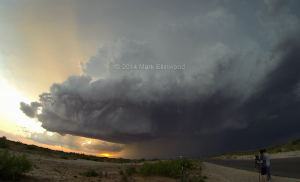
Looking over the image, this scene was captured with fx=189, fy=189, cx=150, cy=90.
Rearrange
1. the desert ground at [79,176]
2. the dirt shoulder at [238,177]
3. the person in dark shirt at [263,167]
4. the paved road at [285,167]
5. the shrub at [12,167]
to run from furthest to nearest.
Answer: the paved road at [285,167] → the dirt shoulder at [238,177] → the person in dark shirt at [263,167] → the desert ground at [79,176] → the shrub at [12,167]

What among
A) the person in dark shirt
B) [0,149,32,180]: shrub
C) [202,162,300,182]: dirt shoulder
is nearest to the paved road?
[202,162,300,182]: dirt shoulder

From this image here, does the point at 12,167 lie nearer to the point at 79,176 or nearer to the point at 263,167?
the point at 79,176

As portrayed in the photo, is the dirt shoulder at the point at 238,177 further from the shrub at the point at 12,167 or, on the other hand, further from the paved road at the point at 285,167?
the shrub at the point at 12,167

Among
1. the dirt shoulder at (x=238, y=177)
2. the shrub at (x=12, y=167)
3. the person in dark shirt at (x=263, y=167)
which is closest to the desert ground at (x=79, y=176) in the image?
the dirt shoulder at (x=238, y=177)

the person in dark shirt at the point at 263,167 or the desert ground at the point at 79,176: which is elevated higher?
the person in dark shirt at the point at 263,167

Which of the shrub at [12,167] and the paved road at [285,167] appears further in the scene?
the paved road at [285,167]

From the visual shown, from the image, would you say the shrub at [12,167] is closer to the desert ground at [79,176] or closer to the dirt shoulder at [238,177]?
the desert ground at [79,176]

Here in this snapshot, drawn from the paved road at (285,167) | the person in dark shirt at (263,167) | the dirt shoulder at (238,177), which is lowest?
the dirt shoulder at (238,177)

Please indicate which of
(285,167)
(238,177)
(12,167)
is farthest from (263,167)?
(12,167)

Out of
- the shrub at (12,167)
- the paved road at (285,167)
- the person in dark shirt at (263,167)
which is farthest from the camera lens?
the paved road at (285,167)

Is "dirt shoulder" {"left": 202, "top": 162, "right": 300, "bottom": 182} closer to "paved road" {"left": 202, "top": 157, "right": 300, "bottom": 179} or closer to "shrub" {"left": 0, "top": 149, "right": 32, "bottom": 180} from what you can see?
"paved road" {"left": 202, "top": 157, "right": 300, "bottom": 179}

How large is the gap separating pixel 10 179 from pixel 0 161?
126cm

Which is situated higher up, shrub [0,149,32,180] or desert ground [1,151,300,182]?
shrub [0,149,32,180]

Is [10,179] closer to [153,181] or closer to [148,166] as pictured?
[153,181]
